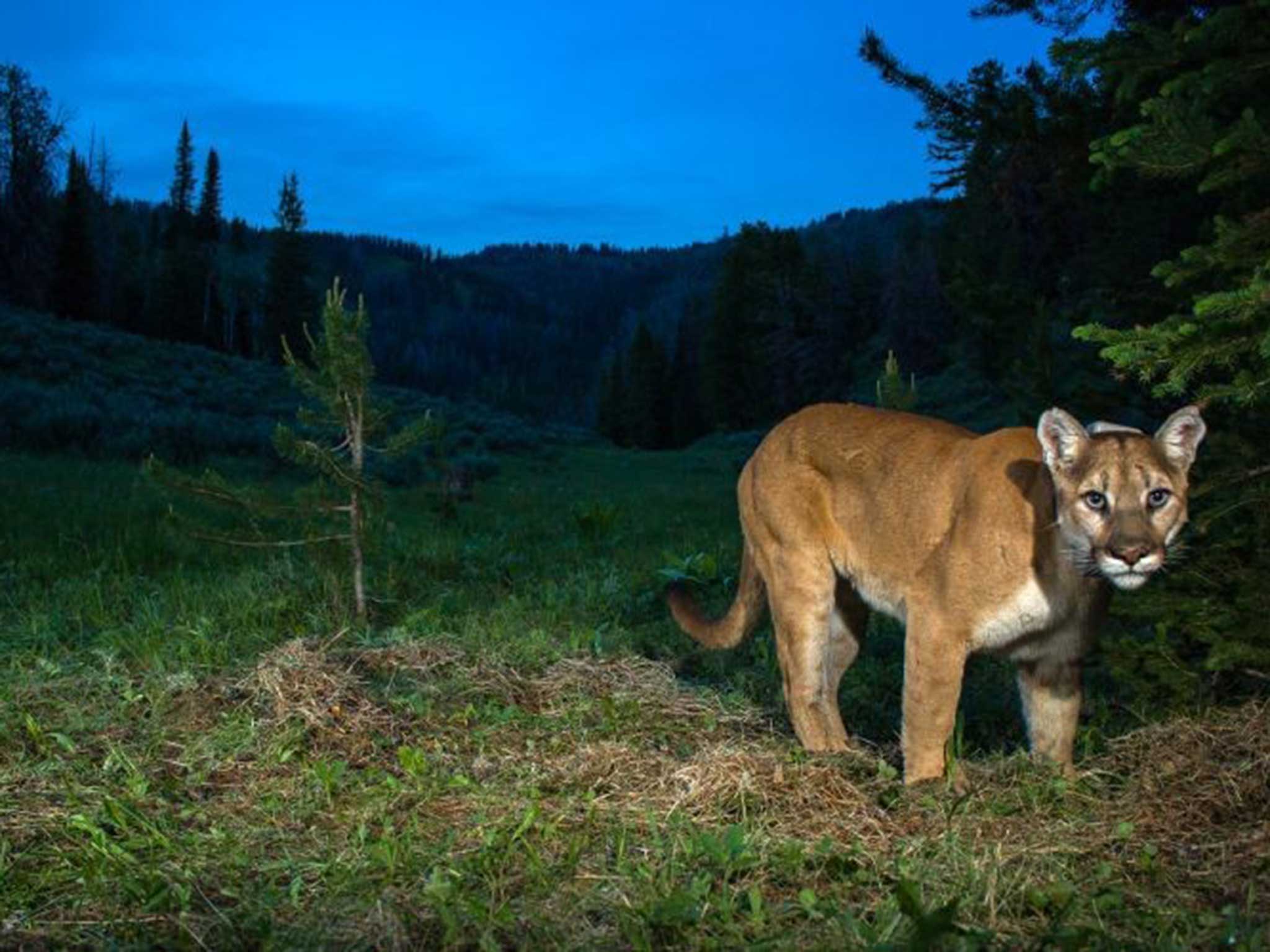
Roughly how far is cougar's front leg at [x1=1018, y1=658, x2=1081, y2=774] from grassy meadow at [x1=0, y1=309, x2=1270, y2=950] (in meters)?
0.17

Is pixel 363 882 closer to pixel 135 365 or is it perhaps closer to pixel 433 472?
pixel 433 472

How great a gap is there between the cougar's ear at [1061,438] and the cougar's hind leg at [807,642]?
1721 millimetres

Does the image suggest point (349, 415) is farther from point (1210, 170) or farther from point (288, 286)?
point (288, 286)

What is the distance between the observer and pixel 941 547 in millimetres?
6113

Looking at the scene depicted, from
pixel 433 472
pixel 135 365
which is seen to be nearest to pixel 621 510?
pixel 433 472

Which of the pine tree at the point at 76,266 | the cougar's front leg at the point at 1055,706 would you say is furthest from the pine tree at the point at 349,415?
the pine tree at the point at 76,266

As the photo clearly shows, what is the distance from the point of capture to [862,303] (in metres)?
76.1

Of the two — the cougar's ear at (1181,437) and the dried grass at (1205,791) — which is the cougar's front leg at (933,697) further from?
the cougar's ear at (1181,437)

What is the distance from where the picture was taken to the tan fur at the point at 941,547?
5.32 meters

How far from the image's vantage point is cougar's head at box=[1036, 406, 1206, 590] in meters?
5.19

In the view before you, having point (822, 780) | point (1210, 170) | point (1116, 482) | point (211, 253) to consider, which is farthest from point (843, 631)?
point (211, 253)

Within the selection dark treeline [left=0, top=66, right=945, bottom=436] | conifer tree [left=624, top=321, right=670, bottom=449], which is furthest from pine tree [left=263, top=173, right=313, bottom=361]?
conifer tree [left=624, top=321, right=670, bottom=449]

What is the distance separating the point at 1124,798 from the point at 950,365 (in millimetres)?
55773

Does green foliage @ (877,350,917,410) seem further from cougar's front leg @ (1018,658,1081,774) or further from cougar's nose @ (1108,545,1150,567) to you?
cougar's nose @ (1108,545,1150,567)
